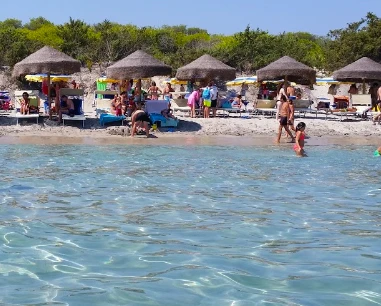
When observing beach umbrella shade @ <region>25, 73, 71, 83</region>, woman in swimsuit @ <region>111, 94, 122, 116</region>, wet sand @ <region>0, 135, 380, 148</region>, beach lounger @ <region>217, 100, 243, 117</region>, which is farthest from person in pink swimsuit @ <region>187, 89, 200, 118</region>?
beach umbrella shade @ <region>25, 73, 71, 83</region>

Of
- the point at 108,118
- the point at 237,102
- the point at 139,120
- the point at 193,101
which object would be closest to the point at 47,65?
the point at 108,118

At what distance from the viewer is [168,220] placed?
642cm

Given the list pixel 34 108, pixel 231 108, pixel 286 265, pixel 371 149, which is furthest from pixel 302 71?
pixel 286 265

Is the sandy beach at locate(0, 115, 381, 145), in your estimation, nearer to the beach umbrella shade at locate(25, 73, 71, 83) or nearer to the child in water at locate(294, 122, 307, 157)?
the child in water at locate(294, 122, 307, 157)

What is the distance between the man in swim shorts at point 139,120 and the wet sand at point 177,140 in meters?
0.24

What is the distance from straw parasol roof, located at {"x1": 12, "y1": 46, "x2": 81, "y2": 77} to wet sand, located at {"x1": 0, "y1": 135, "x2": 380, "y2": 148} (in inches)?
70.0

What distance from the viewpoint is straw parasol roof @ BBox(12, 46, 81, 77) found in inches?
607

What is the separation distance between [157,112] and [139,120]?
60.2 inches

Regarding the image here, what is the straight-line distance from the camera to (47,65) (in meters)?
15.4

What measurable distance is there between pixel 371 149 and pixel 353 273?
31.7 ft

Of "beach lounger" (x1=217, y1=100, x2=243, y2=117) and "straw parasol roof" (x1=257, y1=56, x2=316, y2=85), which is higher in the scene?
"straw parasol roof" (x1=257, y1=56, x2=316, y2=85)

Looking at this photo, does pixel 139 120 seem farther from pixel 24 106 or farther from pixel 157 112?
pixel 24 106

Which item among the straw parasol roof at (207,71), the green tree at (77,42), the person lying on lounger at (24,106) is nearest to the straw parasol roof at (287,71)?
the straw parasol roof at (207,71)

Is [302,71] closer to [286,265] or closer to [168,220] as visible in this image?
[168,220]
